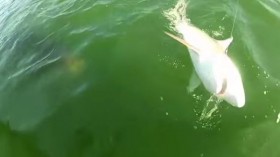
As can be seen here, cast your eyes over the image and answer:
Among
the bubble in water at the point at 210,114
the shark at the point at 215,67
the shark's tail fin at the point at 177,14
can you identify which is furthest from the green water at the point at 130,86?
the shark at the point at 215,67

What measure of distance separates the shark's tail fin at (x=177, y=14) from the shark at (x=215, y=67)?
38.3 inches

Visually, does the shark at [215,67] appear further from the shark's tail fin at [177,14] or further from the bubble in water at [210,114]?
the shark's tail fin at [177,14]

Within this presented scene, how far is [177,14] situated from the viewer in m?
12.9

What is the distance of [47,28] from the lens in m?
14.2

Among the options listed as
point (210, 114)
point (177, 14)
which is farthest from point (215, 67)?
point (177, 14)

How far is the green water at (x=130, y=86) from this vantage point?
983cm

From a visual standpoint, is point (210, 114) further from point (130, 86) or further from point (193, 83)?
point (130, 86)

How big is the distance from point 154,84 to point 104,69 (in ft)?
5.13

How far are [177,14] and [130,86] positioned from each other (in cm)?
312

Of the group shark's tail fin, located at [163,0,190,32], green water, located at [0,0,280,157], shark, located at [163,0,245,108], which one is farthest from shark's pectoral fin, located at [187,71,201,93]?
shark's tail fin, located at [163,0,190,32]

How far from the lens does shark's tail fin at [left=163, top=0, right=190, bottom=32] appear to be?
1225 cm

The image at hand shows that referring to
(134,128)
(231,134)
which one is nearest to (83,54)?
(134,128)

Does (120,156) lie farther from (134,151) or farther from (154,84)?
(154,84)

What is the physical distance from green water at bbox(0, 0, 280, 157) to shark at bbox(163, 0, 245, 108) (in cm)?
85
